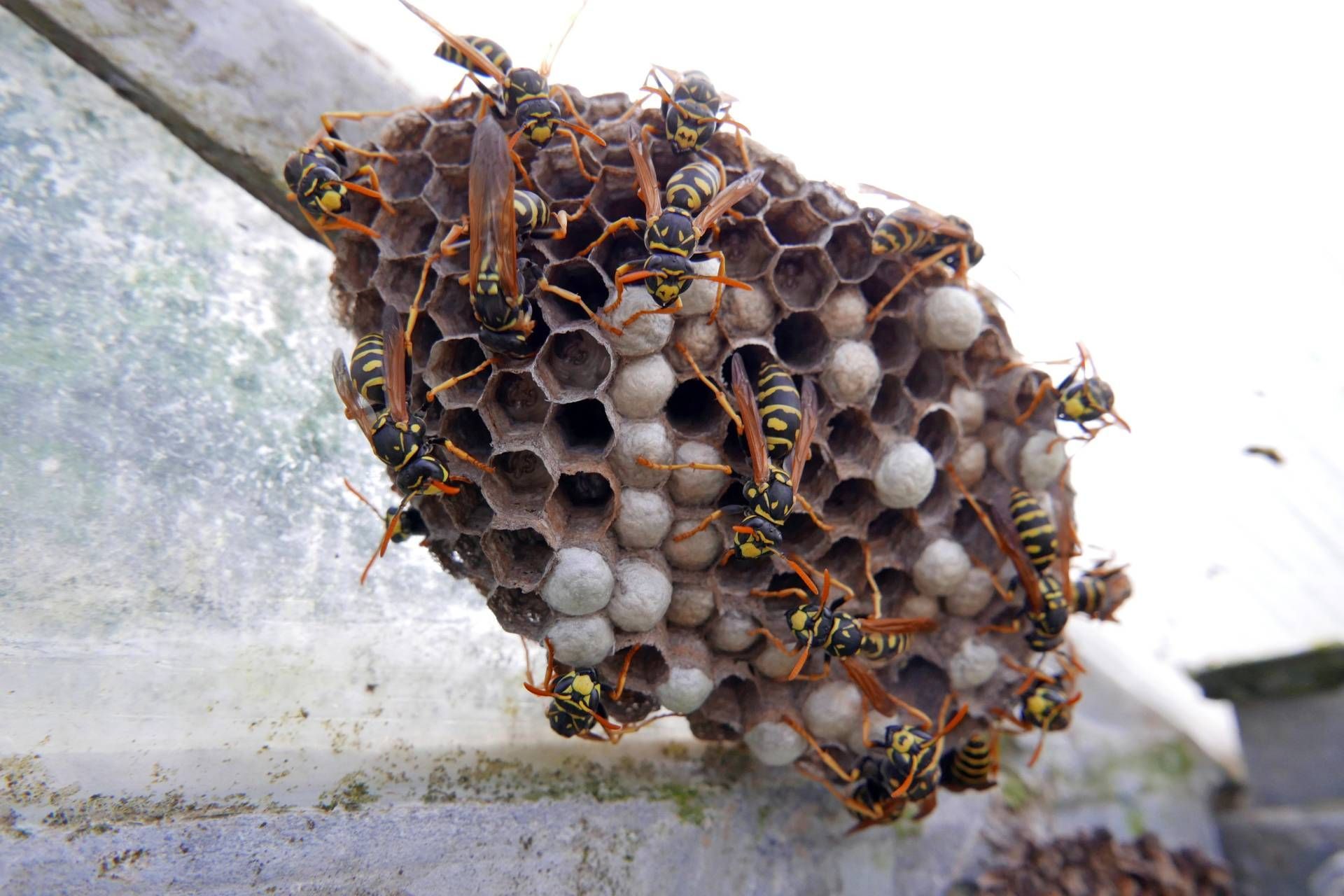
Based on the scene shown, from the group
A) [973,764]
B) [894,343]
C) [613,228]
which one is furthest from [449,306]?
[973,764]

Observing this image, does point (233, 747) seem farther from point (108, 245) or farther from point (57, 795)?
point (108, 245)

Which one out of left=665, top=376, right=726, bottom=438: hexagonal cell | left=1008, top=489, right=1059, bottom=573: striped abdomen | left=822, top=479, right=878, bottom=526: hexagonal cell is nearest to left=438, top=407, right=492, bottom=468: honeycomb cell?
left=665, top=376, right=726, bottom=438: hexagonal cell

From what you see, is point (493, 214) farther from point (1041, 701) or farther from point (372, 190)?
point (1041, 701)

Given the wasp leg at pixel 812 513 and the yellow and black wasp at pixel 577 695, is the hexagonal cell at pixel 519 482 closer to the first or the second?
the yellow and black wasp at pixel 577 695

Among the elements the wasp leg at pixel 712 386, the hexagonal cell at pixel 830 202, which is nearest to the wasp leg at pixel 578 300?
the wasp leg at pixel 712 386

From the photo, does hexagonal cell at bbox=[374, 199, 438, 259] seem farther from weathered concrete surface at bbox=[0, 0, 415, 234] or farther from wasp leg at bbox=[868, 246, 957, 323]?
wasp leg at bbox=[868, 246, 957, 323]

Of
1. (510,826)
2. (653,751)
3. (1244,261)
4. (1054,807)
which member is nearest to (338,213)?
(510,826)

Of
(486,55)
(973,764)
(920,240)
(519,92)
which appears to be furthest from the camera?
(973,764)
